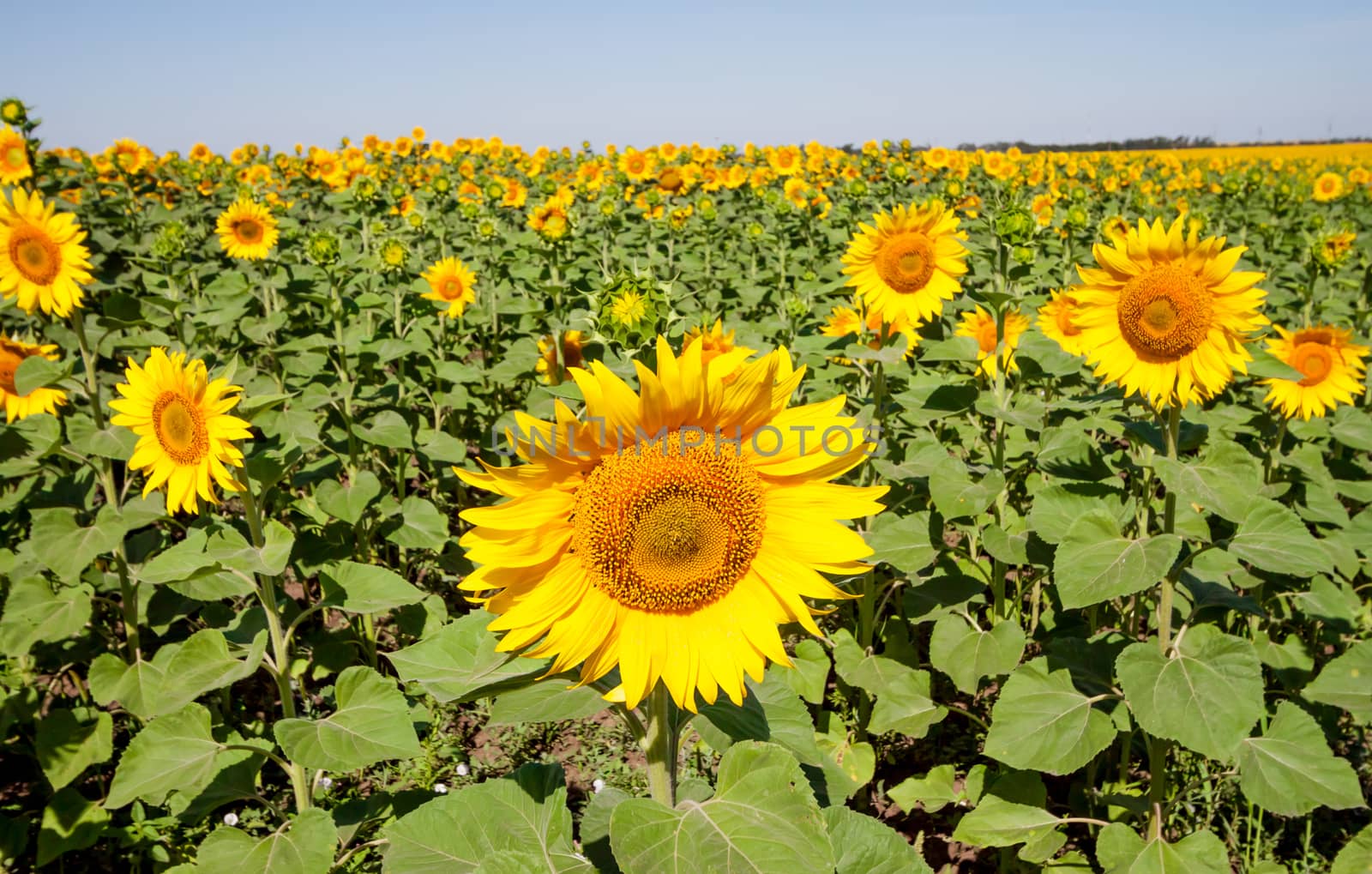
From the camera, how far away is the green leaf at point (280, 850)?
77.6 inches

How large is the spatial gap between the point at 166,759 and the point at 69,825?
0.92 meters

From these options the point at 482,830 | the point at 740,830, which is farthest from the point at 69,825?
the point at 740,830

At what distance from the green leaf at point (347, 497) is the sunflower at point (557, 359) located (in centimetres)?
108

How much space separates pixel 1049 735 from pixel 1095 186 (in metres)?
12.7

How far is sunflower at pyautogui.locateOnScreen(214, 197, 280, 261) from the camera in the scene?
5770 millimetres

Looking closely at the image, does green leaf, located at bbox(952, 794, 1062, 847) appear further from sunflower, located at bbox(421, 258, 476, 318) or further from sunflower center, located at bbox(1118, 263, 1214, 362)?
sunflower, located at bbox(421, 258, 476, 318)

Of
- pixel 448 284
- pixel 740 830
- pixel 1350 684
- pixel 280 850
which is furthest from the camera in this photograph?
pixel 448 284

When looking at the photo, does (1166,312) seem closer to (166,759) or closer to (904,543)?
(904,543)

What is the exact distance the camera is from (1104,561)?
7.23 ft

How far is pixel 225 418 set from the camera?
2465 millimetres

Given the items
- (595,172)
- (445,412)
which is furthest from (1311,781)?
(595,172)

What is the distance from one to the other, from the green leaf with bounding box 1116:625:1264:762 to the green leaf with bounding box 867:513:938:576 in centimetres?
77

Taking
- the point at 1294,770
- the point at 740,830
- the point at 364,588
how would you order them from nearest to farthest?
the point at 740,830, the point at 1294,770, the point at 364,588

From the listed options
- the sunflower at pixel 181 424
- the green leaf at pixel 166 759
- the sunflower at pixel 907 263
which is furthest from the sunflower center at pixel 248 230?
the green leaf at pixel 166 759
